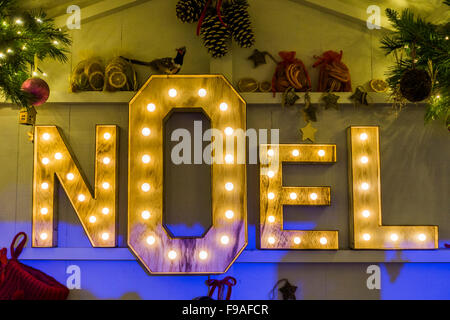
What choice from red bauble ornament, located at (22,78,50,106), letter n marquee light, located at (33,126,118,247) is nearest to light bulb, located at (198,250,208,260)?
letter n marquee light, located at (33,126,118,247)

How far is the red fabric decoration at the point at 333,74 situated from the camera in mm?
2273

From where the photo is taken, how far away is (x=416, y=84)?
5.33ft

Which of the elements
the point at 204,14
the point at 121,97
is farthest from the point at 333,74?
the point at 121,97

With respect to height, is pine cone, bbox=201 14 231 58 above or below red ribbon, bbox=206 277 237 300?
above

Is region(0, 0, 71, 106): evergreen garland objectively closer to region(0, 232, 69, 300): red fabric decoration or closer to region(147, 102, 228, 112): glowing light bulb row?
region(147, 102, 228, 112): glowing light bulb row

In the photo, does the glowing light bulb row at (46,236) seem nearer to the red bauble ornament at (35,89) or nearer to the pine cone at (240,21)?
the red bauble ornament at (35,89)

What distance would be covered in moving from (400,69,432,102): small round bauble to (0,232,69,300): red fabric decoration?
93.6 inches

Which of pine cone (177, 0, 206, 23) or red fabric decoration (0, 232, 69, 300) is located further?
pine cone (177, 0, 206, 23)

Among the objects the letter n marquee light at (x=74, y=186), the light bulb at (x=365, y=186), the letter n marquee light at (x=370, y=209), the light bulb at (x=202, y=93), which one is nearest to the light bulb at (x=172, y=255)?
the letter n marquee light at (x=74, y=186)

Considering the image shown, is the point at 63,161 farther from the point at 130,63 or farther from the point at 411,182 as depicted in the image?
the point at 411,182

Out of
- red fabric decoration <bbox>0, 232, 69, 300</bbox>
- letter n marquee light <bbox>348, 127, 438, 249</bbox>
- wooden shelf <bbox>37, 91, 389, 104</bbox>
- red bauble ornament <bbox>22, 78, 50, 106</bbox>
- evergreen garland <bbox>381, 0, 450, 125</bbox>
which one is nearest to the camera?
evergreen garland <bbox>381, 0, 450, 125</bbox>

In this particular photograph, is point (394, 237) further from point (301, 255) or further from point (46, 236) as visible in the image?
point (46, 236)

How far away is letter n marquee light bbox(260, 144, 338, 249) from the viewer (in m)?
2.18
